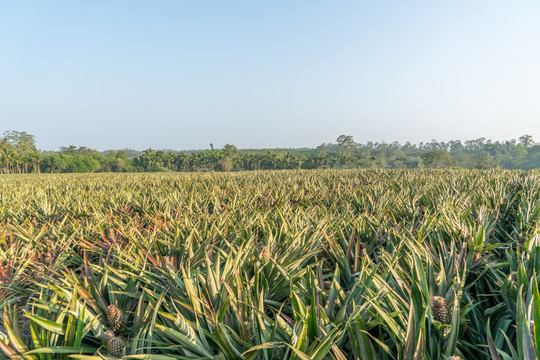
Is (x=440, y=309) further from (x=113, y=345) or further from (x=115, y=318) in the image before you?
(x=115, y=318)

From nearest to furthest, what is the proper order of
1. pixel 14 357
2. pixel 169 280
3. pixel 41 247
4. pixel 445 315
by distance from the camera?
pixel 14 357, pixel 445 315, pixel 169 280, pixel 41 247

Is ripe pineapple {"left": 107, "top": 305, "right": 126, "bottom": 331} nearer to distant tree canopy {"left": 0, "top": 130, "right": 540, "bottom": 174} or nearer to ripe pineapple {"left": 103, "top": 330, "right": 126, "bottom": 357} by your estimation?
ripe pineapple {"left": 103, "top": 330, "right": 126, "bottom": 357}

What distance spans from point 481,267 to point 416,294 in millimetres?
1245

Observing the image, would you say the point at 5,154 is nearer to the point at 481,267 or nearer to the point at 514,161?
the point at 481,267

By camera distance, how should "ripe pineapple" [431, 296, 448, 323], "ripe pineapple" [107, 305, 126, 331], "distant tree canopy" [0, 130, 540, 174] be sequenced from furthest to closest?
"distant tree canopy" [0, 130, 540, 174], "ripe pineapple" [107, 305, 126, 331], "ripe pineapple" [431, 296, 448, 323]

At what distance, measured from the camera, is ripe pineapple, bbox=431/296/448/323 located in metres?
1.13

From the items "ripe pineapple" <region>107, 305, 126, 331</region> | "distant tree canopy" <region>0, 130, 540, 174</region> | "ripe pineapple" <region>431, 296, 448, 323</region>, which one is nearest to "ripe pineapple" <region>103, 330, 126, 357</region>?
"ripe pineapple" <region>107, 305, 126, 331</region>

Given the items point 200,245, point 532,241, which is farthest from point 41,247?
point 532,241

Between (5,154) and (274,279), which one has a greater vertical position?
A: (5,154)

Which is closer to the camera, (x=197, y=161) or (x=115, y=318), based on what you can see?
(x=115, y=318)

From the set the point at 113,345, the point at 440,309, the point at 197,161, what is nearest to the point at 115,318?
the point at 113,345

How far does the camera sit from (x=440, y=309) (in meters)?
1.15

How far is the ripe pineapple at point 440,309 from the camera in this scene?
1.13m

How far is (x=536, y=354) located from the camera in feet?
2.84
